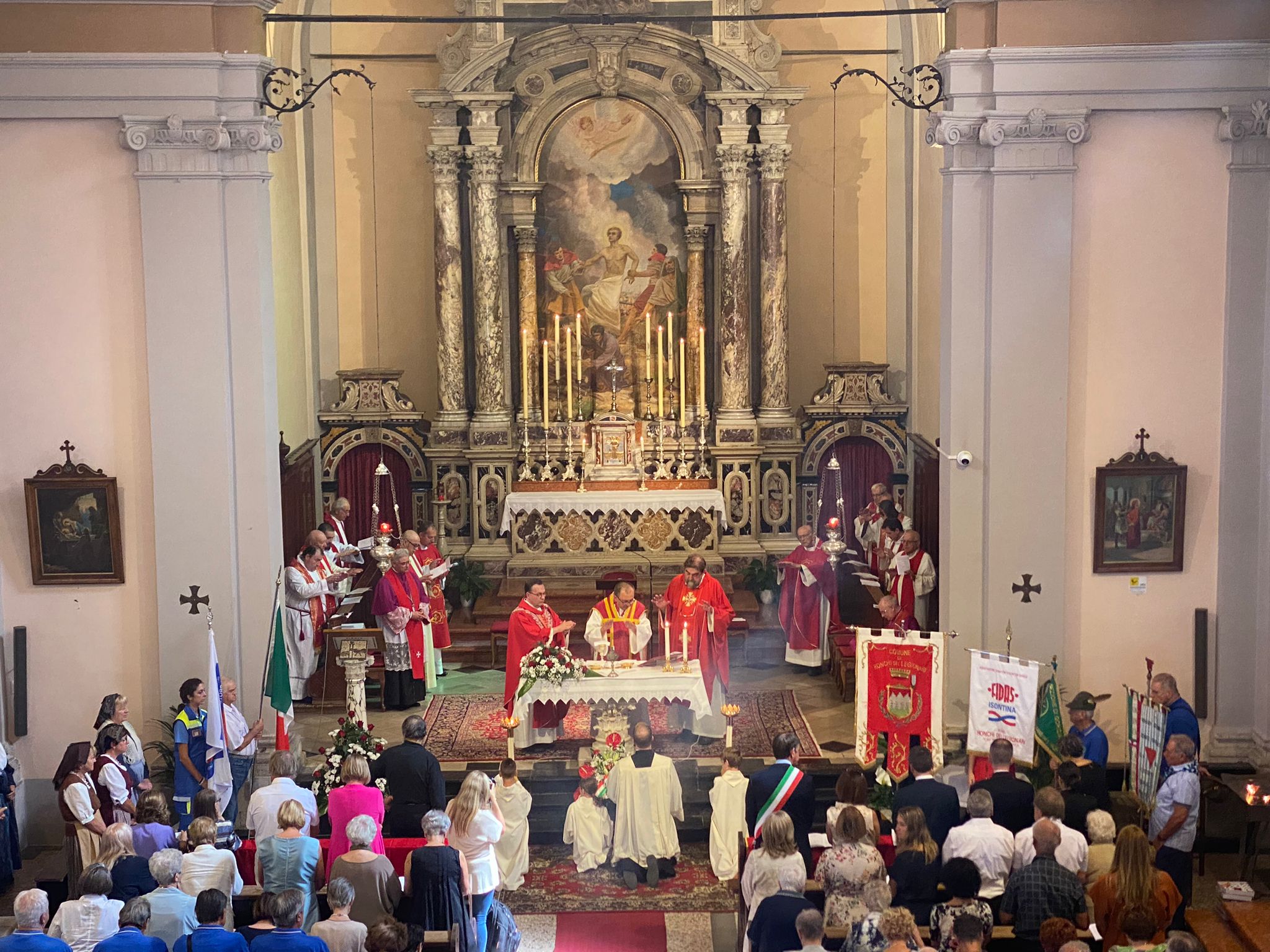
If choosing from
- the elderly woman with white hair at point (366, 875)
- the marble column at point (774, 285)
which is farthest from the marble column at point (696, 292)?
the elderly woman with white hair at point (366, 875)

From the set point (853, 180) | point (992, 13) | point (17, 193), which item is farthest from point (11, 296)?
point (853, 180)

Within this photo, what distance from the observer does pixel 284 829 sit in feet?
31.4

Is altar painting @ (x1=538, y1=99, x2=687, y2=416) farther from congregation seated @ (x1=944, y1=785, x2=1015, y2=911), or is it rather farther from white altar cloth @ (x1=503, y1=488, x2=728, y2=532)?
congregation seated @ (x1=944, y1=785, x2=1015, y2=911)

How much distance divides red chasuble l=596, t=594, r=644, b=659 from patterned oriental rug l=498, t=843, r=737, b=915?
206 cm

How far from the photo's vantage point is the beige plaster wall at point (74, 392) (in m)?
12.6

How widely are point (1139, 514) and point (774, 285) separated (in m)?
7.15

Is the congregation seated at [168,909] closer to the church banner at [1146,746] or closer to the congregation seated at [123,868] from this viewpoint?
the congregation seated at [123,868]

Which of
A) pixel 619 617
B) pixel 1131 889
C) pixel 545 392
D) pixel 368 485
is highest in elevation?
pixel 545 392

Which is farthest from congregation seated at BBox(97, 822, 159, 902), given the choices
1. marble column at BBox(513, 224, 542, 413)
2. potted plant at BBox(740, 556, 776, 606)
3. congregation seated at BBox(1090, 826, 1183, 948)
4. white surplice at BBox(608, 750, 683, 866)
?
marble column at BBox(513, 224, 542, 413)

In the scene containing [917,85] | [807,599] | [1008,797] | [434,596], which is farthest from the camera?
[917,85]

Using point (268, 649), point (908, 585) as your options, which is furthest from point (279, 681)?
point (908, 585)

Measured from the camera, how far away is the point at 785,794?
10375 mm

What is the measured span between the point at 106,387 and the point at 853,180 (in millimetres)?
10406

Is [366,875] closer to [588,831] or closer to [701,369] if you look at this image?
[588,831]
